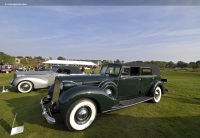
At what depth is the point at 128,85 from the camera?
224 inches

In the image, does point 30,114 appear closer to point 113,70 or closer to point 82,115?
point 82,115

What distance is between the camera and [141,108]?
5.87 m

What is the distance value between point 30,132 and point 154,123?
357cm

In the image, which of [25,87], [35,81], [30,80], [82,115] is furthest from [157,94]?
[25,87]

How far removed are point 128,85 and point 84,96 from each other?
7.72ft

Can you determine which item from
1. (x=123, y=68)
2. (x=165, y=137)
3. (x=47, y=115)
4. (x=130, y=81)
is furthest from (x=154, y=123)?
(x=47, y=115)

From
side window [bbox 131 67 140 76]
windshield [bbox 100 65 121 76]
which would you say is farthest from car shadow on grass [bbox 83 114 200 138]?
side window [bbox 131 67 140 76]

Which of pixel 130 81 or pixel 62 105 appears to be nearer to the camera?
pixel 62 105

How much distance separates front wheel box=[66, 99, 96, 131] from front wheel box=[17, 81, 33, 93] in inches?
227

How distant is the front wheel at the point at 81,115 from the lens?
375 cm

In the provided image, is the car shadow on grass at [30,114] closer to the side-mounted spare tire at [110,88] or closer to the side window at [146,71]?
the side-mounted spare tire at [110,88]

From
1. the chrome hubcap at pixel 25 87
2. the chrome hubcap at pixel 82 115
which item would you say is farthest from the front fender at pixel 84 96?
the chrome hubcap at pixel 25 87

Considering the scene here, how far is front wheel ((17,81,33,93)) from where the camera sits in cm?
839

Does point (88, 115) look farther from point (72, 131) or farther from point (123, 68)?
point (123, 68)
